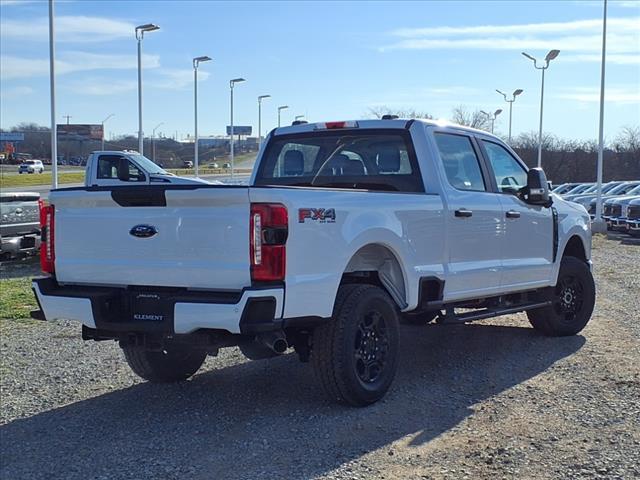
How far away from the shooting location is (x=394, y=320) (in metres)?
5.88

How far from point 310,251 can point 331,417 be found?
1.23 metres

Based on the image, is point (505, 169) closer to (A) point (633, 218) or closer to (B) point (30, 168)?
(A) point (633, 218)

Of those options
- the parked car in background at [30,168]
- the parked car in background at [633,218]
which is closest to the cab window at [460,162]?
the parked car in background at [633,218]

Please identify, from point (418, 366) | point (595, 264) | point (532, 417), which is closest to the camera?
point (532, 417)

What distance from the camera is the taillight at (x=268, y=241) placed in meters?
4.84

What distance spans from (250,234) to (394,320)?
61.0 inches

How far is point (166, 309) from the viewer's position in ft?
16.7

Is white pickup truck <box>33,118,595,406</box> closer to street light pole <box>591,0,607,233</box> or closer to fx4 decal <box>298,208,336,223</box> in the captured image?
fx4 decal <box>298,208,336,223</box>

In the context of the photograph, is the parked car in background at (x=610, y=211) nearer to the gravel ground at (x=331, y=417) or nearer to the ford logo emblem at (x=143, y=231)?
the gravel ground at (x=331, y=417)

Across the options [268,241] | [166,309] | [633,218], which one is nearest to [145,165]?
[166,309]

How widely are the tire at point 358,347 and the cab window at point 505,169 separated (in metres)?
2.20

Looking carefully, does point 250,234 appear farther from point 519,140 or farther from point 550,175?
point 519,140

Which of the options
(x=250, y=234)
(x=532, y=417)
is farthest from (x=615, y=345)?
(x=250, y=234)

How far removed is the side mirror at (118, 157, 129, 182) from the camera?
16611 millimetres
